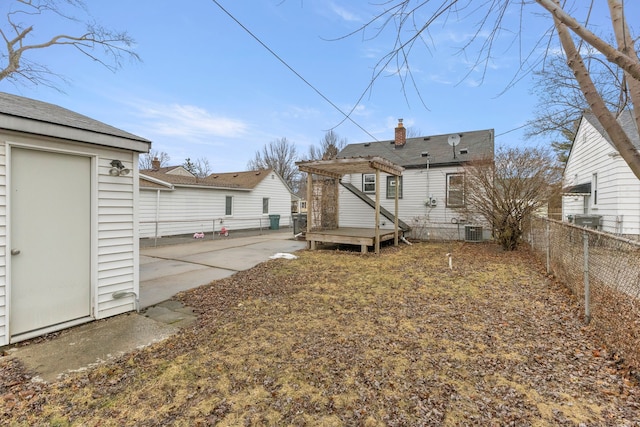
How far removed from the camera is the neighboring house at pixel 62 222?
124 inches

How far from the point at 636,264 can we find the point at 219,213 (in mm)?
16757

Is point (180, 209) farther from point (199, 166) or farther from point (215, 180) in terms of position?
point (199, 166)

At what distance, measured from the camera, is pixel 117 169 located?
402 cm

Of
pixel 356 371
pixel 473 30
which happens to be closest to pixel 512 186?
pixel 473 30

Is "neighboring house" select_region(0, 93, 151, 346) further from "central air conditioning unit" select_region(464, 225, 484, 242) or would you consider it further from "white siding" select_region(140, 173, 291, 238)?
"central air conditioning unit" select_region(464, 225, 484, 242)

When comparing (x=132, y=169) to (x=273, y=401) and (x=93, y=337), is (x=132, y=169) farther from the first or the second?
(x=273, y=401)

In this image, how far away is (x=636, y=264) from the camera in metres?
3.15

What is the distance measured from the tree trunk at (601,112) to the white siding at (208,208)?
12060 millimetres

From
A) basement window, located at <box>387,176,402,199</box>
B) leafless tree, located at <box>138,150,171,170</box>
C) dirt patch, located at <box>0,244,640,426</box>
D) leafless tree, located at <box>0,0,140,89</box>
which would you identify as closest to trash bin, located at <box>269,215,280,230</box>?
basement window, located at <box>387,176,402,199</box>

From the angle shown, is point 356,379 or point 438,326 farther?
point 438,326

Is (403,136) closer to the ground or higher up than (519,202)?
higher up

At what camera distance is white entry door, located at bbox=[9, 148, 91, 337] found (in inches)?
127

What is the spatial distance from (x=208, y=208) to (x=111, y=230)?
1302cm

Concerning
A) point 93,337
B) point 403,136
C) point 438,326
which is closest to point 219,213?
point 403,136
